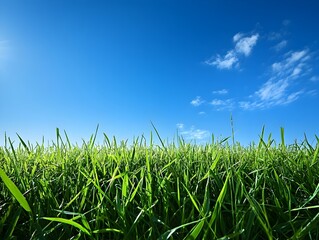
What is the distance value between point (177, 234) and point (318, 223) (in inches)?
24.7

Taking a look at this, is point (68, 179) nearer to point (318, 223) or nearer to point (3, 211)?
point (3, 211)

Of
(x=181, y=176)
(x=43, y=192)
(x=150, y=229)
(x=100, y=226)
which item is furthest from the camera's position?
(x=181, y=176)

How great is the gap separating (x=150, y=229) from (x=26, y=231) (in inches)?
25.9

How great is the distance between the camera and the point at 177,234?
1410mm

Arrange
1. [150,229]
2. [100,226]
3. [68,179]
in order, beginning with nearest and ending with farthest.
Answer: [150,229], [100,226], [68,179]

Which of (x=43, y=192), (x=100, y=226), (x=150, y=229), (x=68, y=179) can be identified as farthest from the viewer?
(x=68, y=179)

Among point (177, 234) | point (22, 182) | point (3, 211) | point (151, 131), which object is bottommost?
point (177, 234)

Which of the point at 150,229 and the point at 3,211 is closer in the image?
the point at 150,229

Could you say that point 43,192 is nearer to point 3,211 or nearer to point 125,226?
point 3,211

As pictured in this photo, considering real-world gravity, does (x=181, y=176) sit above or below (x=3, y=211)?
above

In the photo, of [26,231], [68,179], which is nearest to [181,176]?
[68,179]

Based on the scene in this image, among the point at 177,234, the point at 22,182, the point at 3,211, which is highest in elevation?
the point at 22,182

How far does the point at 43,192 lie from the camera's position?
5.68 ft

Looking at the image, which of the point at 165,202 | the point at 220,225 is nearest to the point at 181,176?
the point at 165,202
